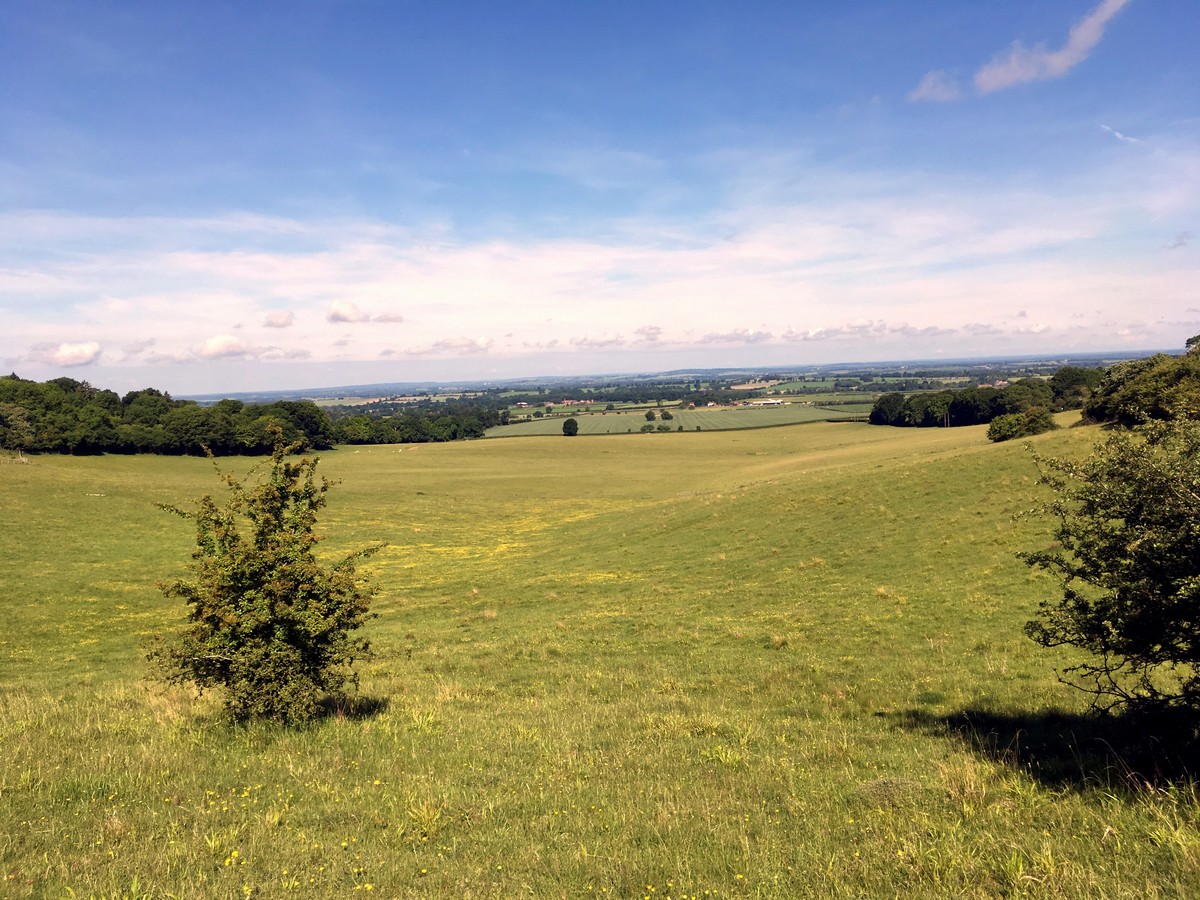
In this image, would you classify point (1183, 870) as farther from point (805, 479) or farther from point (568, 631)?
point (805, 479)

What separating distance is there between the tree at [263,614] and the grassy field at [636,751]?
2.61ft

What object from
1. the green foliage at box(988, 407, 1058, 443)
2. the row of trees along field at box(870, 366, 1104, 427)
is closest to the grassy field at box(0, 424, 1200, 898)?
the green foliage at box(988, 407, 1058, 443)

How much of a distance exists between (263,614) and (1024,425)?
219ft

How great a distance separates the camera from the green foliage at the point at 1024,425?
57.2 meters

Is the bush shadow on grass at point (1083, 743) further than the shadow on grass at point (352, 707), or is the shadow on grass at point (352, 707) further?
the shadow on grass at point (352, 707)

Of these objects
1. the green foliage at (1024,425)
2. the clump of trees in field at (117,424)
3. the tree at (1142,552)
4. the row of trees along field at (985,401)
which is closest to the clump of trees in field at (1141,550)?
the tree at (1142,552)

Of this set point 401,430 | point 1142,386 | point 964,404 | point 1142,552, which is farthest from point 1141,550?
point 401,430

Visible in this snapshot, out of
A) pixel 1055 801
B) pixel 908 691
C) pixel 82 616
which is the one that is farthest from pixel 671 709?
pixel 82 616

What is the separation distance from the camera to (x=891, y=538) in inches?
1261

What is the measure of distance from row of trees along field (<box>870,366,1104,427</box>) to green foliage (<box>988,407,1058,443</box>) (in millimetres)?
45703

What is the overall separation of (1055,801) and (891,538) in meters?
25.9

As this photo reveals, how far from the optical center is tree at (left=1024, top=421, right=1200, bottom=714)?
7.20 m

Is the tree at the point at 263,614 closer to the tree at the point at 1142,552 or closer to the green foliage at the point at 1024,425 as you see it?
the tree at the point at 1142,552

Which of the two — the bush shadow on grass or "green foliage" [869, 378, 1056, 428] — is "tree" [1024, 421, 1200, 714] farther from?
"green foliage" [869, 378, 1056, 428]
